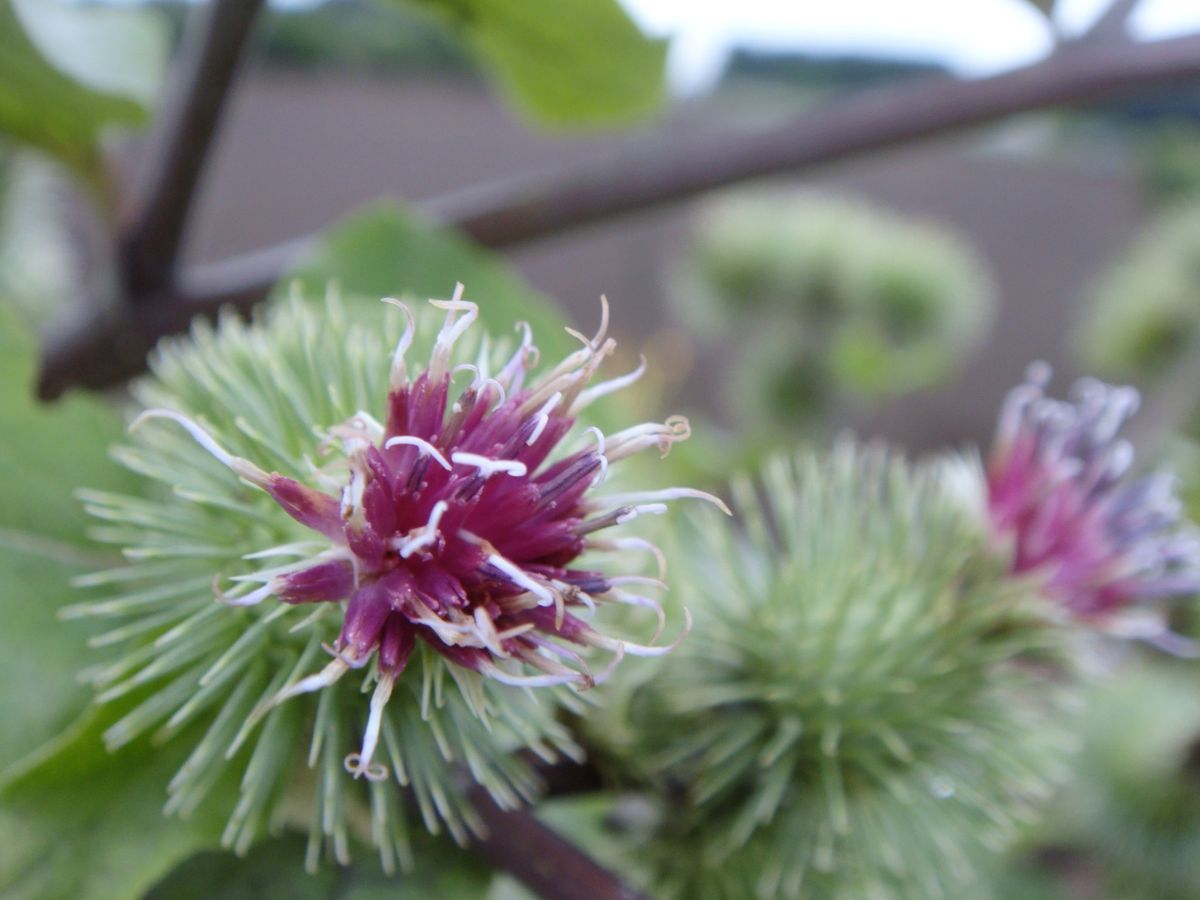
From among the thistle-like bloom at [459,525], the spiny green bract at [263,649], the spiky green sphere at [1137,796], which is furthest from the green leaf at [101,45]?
the spiky green sphere at [1137,796]

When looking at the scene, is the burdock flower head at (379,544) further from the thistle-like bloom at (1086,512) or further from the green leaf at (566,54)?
the green leaf at (566,54)

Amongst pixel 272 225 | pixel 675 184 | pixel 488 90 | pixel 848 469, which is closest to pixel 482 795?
pixel 848 469

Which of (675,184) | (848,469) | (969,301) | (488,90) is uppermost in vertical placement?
(488,90)

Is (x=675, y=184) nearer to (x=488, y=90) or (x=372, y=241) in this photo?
(x=372, y=241)

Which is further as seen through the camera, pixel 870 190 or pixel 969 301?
pixel 870 190

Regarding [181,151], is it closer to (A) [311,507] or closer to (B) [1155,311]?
(A) [311,507]

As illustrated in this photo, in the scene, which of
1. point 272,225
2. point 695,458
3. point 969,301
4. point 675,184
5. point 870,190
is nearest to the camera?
point 675,184

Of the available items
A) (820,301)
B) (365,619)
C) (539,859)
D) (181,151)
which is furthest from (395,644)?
(820,301)
